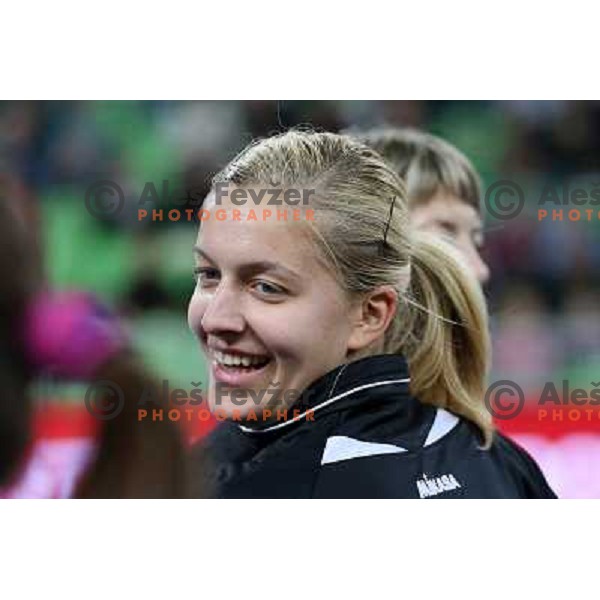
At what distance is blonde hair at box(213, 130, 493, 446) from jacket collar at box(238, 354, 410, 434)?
0.16 feet

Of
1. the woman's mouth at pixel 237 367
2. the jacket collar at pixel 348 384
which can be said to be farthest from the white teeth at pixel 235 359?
the jacket collar at pixel 348 384

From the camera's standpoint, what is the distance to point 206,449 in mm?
2191

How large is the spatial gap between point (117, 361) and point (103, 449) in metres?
0.83

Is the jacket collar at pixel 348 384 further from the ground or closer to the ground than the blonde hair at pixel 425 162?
closer to the ground

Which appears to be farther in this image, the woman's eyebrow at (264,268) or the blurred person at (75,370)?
the woman's eyebrow at (264,268)

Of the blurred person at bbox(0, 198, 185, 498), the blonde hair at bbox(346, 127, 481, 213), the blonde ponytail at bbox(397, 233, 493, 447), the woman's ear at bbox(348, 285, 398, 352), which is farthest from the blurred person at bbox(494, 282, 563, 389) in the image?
the blurred person at bbox(0, 198, 185, 498)

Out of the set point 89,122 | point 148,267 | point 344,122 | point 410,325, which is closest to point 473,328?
point 410,325

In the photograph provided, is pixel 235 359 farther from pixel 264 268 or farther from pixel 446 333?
pixel 446 333

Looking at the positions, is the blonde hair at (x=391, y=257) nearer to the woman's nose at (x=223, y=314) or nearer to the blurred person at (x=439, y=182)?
the blurred person at (x=439, y=182)

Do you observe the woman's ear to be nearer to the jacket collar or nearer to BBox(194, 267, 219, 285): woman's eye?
the jacket collar

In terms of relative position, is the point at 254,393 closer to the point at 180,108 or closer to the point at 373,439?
the point at 373,439

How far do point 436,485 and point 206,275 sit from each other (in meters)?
0.59

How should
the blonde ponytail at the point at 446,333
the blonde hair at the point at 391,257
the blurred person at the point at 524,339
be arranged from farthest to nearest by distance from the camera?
the blurred person at the point at 524,339 < the blonde ponytail at the point at 446,333 < the blonde hair at the point at 391,257

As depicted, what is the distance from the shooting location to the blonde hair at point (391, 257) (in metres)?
2.05
